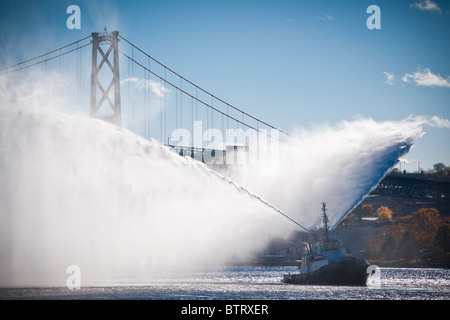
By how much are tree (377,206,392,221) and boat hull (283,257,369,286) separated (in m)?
119

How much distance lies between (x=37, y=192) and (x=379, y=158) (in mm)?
31232

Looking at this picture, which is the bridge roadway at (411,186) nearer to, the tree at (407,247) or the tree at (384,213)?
the tree at (407,247)

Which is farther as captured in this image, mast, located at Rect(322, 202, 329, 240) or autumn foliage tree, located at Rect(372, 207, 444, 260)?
autumn foliage tree, located at Rect(372, 207, 444, 260)

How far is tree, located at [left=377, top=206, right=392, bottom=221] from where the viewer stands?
586ft

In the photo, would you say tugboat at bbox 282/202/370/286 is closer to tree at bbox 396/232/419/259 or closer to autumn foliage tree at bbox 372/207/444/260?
autumn foliage tree at bbox 372/207/444/260

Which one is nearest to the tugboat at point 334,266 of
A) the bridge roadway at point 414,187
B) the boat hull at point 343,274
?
the boat hull at point 343,274

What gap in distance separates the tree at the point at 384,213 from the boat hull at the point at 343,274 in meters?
119

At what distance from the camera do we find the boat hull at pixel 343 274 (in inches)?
2402

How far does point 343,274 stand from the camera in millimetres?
61125

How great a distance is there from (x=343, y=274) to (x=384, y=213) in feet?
409

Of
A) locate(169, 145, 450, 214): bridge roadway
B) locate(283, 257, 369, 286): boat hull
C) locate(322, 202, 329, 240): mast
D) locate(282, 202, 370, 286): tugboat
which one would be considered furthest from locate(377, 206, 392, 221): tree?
locate(322, 202, 329, 240): mast

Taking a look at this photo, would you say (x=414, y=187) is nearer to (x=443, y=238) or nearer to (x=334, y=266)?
(x=443, y=238)

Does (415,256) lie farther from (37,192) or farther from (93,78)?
(37,192)
